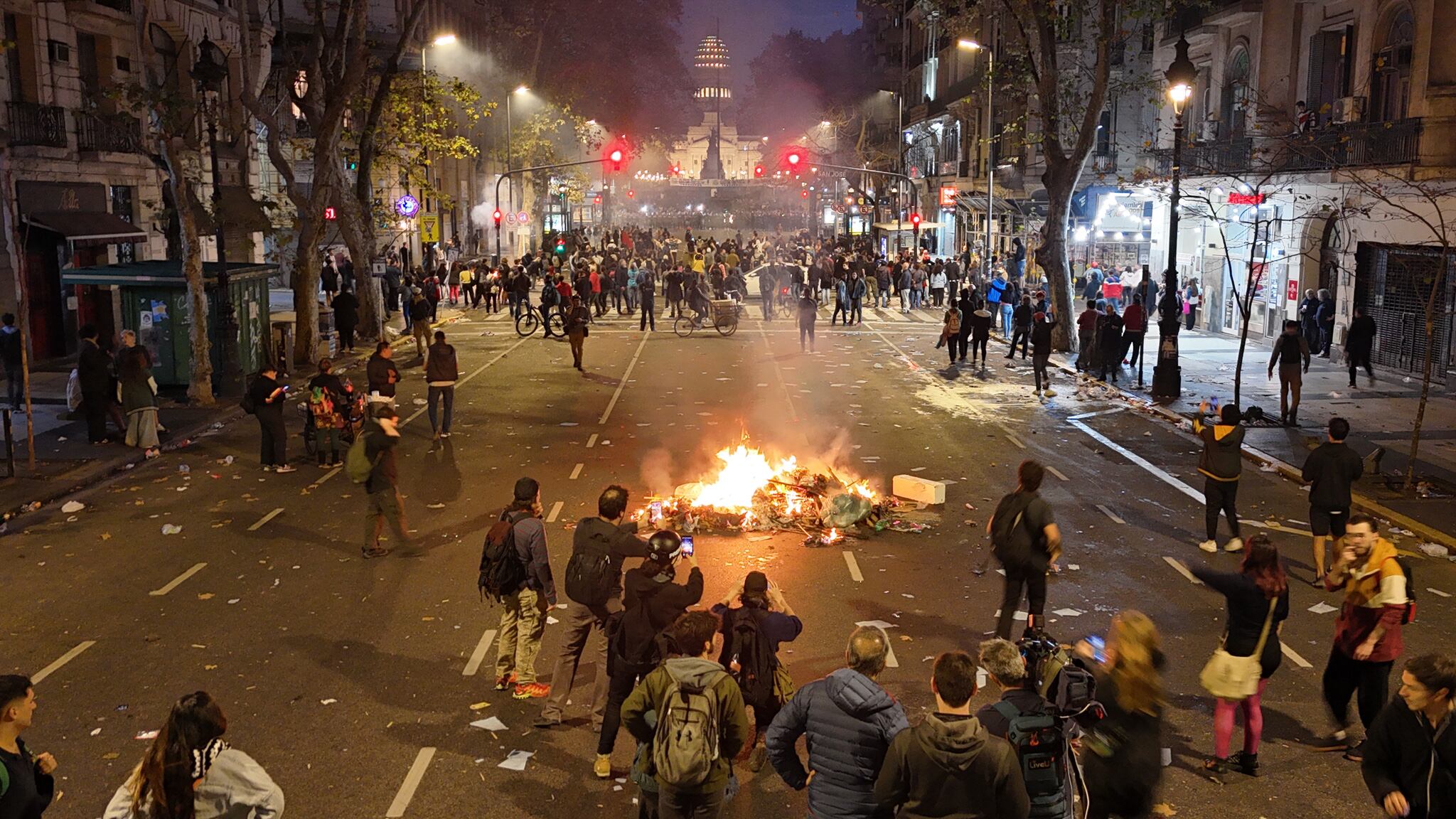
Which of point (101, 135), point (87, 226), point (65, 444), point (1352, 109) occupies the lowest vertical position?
point (65, 444)

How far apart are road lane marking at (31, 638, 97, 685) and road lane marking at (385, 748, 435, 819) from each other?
3410 mm

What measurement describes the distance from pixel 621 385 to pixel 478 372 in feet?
13.5

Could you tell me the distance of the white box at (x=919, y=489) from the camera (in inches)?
589

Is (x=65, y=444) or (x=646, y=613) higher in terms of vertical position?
(x=646, y=613)

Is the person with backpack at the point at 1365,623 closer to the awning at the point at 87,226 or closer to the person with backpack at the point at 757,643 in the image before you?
the person with backpack at the point at 757,643

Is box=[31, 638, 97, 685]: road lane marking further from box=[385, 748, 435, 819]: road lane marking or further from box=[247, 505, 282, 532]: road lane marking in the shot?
box=[247, 505, 282, 532]: road lane marking

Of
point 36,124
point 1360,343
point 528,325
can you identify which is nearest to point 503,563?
point 1360,343

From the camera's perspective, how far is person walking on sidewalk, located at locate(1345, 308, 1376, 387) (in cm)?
2427

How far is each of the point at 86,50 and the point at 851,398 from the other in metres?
21.4

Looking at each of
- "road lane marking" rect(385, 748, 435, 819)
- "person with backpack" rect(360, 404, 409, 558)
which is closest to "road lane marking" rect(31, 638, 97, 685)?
"person with backpack" rect(360, 404, 409, 558)

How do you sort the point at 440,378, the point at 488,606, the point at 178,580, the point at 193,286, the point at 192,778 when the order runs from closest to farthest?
the point at 192,778 < the point at 488,606 < the point at 178,580 < the point at 440,378 < the point at 193,286

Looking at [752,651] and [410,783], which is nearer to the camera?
[752,651]

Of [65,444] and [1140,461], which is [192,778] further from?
[65,444]

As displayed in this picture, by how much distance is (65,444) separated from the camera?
18891 millimetres
